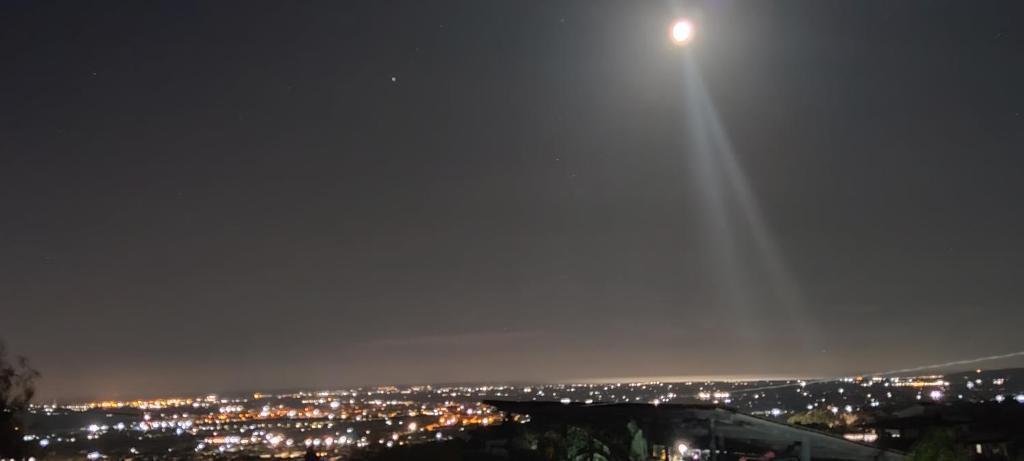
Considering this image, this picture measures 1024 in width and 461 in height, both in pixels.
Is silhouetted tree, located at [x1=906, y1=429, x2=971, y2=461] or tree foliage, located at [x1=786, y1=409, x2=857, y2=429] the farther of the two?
tree foliage, located at [x1=786, y1=409, x2=857, y2=429]

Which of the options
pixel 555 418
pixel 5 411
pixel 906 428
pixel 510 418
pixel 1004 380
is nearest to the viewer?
pixel 555 418

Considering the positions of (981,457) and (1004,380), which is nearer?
(981,457)

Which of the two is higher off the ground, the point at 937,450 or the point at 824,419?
the point at 824,419

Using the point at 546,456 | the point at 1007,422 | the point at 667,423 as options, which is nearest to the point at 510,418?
the point at 546,456

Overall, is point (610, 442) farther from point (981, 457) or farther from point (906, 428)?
point (906, 428)

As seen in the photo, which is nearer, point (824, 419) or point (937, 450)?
point (937, 450)

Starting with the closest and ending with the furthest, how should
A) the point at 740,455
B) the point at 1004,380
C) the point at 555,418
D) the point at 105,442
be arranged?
the point at 555,418 < the point at 740,455 < the point at 105,442 < the point at 1004,380

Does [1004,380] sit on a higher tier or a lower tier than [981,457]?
higher

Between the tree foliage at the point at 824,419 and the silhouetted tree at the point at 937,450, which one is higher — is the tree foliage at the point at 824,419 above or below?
above

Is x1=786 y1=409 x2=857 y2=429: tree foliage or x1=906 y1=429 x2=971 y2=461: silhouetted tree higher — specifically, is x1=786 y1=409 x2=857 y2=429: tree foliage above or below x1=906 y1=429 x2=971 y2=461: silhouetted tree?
above

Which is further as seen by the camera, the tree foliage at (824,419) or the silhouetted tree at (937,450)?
the tree foliage at (824,419)
